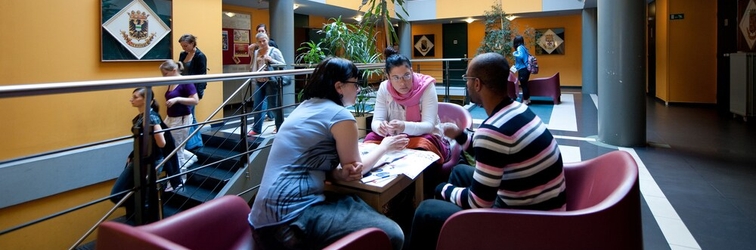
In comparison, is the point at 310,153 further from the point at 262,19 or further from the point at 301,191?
the point at 262,19

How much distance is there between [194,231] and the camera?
1.61 m

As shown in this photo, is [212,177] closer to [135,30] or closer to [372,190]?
[135,30]

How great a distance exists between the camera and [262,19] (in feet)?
40.8

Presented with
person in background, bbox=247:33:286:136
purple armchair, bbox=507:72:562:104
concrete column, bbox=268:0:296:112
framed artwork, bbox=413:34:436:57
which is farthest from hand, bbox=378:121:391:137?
framed artwork, bbox=413:34:436:57

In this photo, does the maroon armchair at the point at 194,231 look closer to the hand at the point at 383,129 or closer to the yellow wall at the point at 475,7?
the hand at the point at 383,129

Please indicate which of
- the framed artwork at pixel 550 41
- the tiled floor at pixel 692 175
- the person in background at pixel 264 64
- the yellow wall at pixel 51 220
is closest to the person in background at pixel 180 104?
the person in background at pixel 264 64

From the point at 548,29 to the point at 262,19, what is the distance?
9.44m

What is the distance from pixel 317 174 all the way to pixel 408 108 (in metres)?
1.33

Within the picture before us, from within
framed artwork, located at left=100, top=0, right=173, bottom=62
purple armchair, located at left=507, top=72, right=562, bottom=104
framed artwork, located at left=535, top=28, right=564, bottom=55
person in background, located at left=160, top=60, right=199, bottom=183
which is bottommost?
person in background, located at left=160, top=60, right=199, bottom=183

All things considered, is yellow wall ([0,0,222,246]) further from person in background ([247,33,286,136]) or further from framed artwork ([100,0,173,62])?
person in background ([247,33,286,136])

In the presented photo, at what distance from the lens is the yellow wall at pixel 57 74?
4.98 m

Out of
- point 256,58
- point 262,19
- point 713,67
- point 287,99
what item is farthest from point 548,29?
point 256,58

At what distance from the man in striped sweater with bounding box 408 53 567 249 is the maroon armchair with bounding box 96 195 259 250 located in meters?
0.72

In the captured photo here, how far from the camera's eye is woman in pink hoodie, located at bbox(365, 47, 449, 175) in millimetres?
2850
